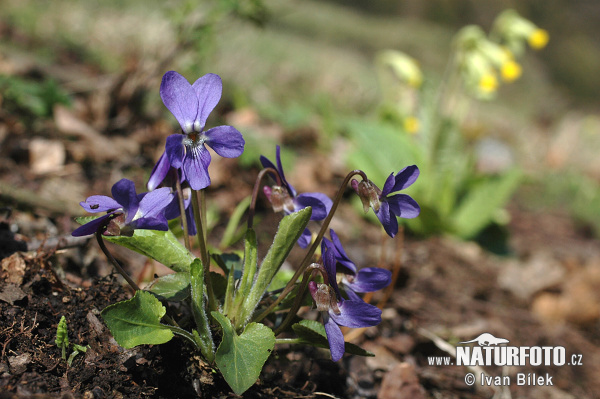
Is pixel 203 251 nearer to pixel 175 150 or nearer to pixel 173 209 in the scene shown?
pixel 173 209

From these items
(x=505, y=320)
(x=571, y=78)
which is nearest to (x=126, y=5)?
(x=505, y=320)

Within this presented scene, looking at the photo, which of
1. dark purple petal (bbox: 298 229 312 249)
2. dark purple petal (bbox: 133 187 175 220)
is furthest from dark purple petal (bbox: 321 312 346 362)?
dark purple petal (bbox: 133 187 175 220)

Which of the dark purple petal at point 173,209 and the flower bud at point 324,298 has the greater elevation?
the dark purple petal at point 173,209

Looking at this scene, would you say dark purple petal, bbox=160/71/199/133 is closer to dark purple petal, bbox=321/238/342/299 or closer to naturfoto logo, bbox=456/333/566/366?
dark purple petal, bbox=321/238/342/299

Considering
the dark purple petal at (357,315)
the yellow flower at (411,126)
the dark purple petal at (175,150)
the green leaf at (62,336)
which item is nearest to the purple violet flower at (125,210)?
the dark purple petal at (175,150)

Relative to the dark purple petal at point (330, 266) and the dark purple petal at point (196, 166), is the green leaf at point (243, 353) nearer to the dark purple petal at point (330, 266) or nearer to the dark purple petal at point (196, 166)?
the dark purple petal at point (330, 266)

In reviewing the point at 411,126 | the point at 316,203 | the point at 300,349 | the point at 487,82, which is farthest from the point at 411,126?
the point at 316,203
